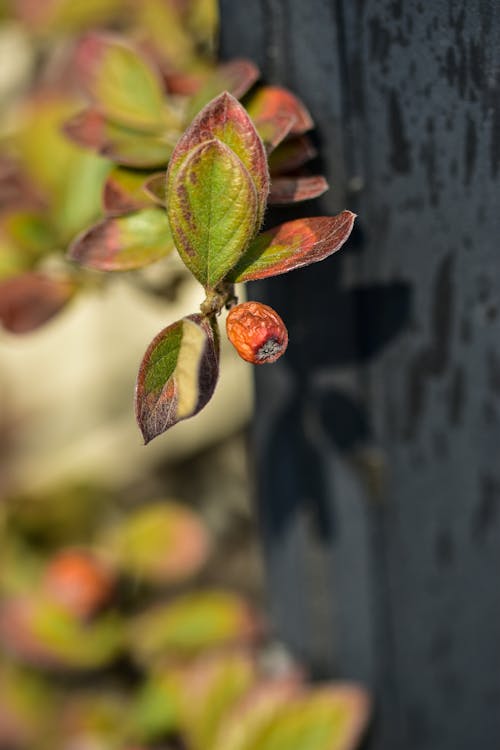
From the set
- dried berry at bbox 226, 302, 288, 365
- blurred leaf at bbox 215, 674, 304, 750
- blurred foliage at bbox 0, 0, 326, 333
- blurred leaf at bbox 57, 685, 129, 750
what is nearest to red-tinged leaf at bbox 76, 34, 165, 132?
blurred foliage at bbox 0, 0, 326, 333

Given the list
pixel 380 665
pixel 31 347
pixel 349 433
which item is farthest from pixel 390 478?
pixel 31 347

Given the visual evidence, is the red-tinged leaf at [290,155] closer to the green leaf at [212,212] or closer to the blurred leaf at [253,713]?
the green leaf at [212,212]

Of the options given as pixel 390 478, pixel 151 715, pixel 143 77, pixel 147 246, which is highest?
pixel 143 77

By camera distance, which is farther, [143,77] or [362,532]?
[362,532]

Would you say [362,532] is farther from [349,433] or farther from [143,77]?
[143,77]

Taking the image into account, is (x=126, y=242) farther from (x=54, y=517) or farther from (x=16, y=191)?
(x=54, y=517)

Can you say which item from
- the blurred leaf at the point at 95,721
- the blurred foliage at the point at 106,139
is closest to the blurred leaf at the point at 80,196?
the blurred foliage at the point at 106,139

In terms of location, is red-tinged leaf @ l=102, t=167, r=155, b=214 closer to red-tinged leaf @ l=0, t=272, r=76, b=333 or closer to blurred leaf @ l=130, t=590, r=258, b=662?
red-tinged leaf @ l=0, t=272, r=76, b=333
